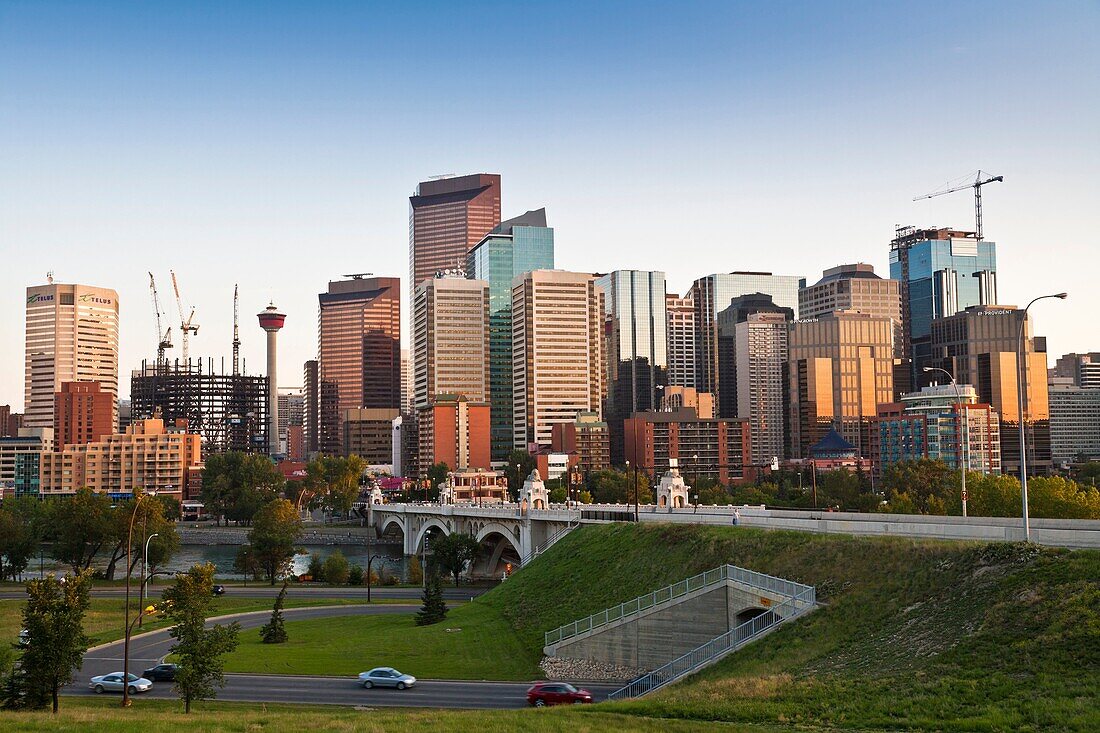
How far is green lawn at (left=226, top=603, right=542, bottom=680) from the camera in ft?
200

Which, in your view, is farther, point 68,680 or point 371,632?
point 371,632

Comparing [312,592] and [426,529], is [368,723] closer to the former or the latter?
[312,592]

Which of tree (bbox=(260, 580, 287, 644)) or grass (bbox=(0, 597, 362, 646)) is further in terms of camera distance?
grass (bbox=(0, 597, 362, 646))

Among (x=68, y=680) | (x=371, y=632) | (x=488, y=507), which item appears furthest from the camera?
(x=488, y=507)

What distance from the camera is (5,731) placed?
34281 millimetres

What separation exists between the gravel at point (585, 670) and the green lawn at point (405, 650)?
955mm

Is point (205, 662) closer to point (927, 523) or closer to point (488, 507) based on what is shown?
point (927, 523)

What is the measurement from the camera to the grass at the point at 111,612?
3054 inches

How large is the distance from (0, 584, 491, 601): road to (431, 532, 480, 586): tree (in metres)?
5.54

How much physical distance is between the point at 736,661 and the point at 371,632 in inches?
1331

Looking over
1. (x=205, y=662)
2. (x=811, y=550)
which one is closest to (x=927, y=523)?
(x=811, y=550)

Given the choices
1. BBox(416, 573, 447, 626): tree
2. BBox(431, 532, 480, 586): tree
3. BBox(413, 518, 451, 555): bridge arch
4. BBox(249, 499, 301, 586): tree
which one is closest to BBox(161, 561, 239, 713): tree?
BBox(416, 573, 447, 626): tree

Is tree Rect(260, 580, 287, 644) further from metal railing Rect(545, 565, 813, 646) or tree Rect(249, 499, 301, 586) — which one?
tree Rect(249, 499, 301, 586)

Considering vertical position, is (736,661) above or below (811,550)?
below
